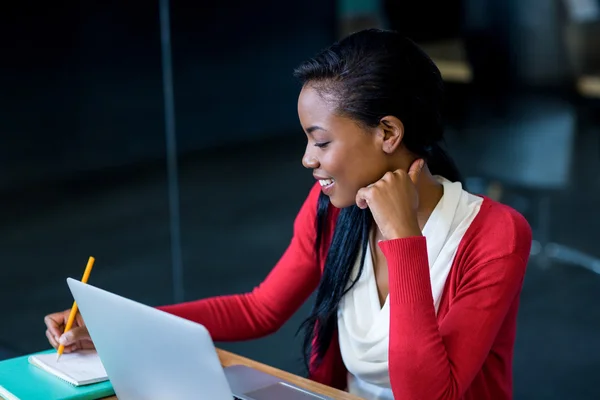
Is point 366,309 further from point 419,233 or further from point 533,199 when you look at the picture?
point 533,199

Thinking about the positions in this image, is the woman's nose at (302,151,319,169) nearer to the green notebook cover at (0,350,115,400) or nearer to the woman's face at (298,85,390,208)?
the woman's face at (298,85,390,208)

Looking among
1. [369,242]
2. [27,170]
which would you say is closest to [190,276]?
[27,170]

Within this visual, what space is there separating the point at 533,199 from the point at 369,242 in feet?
6.13

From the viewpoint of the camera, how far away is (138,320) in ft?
4.26

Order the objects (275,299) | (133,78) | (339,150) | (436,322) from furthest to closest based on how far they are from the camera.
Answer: (133,78) → (275,299) → (339,150) → (436,322)

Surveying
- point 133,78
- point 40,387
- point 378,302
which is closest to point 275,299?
point 378,302

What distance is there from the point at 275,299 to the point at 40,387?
1.79 ft

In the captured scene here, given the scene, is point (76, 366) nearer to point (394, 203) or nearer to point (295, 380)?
point (295, 380)

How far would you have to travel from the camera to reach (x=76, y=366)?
162 centimetres

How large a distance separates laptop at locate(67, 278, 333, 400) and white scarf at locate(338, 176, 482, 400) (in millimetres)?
187

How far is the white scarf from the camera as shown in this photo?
1.67m

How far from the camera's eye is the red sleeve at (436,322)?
1.50m

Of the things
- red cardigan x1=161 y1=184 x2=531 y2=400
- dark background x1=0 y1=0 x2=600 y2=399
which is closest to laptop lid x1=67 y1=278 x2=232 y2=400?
red cardigan x1=161 y1=184 x2=531 y2=400

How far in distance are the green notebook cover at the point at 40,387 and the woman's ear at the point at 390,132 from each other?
619mm
